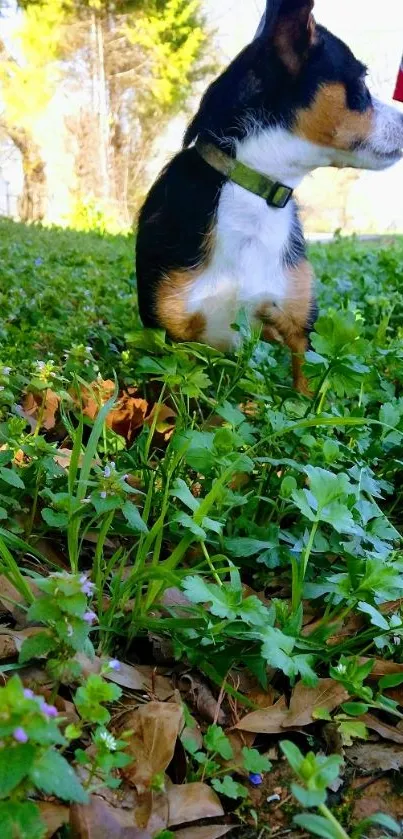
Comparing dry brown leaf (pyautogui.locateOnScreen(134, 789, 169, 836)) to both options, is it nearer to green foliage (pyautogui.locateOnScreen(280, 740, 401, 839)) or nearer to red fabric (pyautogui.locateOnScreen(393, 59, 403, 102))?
green foliage (pyautogui.locateOnScreen(280, 740, 401, 839))

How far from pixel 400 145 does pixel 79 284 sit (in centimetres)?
192

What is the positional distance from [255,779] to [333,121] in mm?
2129

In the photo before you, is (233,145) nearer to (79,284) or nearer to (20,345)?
(20,345)

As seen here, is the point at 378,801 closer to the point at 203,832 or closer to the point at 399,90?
the point at 203,832

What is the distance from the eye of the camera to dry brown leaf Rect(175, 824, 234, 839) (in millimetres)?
878

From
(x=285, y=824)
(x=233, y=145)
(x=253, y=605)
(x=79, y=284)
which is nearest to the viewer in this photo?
(x=285, y=824)

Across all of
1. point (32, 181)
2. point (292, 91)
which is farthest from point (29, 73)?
point (292, 91)

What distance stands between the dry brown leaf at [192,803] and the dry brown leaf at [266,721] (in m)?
0.14

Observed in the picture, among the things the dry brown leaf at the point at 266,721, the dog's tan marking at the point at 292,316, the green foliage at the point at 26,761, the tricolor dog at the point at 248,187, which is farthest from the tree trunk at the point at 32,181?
the green foliage at the point at 26,761

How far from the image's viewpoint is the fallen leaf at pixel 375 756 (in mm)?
1009

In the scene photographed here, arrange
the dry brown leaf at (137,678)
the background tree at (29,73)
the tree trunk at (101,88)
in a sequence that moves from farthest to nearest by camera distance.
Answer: the tree trunk at (101,88) → the background tree at (29,73) → the dry brown leaf at (137,678)

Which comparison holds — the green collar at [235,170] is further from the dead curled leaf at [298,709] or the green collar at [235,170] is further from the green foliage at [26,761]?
the green foliage at [26,761]

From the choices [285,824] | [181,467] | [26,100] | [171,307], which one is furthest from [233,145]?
[26,100]

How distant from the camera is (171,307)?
244 cm
